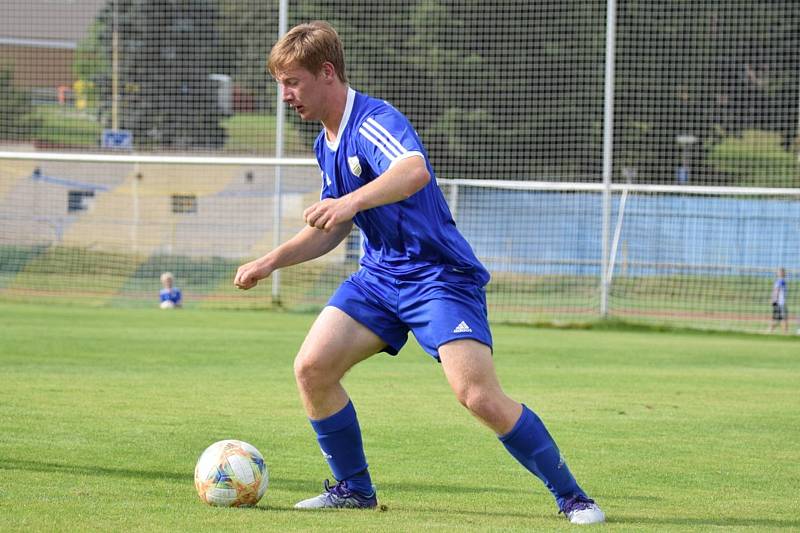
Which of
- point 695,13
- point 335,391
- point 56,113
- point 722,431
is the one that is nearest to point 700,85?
point 695,13

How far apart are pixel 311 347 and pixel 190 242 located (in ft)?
62.4

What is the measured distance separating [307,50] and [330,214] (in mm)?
876

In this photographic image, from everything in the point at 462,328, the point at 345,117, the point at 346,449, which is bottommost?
the point at 346,449

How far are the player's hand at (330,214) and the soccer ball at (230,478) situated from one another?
1333 mm

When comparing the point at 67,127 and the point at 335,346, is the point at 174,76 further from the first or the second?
the point at 335,346

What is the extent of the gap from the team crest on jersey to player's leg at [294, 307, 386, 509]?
690 mm

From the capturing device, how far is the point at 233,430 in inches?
326

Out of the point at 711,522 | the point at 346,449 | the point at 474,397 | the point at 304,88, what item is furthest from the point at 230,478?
the point at 711,522

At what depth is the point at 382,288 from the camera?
18.9 ft

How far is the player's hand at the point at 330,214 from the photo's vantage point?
510 cm

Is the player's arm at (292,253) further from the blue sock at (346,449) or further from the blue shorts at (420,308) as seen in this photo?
the blue sock at (346,449)

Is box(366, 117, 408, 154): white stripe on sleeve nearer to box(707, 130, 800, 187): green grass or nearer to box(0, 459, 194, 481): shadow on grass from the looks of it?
box(0, 459, 194, 481): shadow on grass

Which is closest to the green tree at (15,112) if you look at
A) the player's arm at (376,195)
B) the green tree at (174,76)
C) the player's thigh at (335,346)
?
the green tree at (174,76)

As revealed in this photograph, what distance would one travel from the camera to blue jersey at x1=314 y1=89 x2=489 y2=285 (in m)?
5.54
